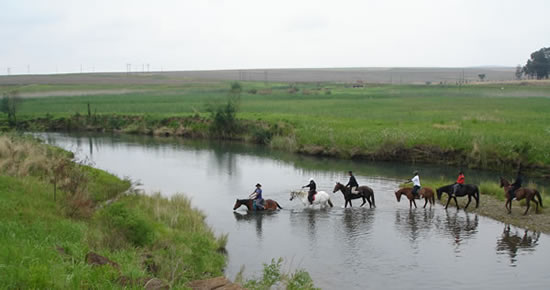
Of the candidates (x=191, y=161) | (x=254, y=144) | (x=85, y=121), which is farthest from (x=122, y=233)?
(x=85, y=121)

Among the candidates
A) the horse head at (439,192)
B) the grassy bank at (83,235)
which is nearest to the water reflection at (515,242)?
the horse head at (439,192)

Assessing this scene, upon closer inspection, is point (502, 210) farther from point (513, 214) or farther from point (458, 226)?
point (458, 226)

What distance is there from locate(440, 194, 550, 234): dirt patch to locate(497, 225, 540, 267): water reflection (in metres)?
0.86

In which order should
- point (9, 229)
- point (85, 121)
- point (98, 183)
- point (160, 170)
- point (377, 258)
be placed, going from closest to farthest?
point (9, 229)
point (377, 258)
point (98, 183)
point (160, 170)
point (85, 121)

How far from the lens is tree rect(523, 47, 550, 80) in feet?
495

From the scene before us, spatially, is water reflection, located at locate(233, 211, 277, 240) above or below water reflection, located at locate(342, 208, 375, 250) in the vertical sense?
below

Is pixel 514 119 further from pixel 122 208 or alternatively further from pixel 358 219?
pixel 122 208

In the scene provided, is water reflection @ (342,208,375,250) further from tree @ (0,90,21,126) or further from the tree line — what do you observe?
the tree line

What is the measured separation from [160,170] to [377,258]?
23117 millimetres

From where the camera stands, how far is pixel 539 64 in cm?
15162

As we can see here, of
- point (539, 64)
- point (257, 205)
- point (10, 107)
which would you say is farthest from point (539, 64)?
point (257, 205)

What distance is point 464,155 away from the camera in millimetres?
40531

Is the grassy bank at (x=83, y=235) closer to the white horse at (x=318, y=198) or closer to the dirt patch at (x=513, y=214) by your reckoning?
the white horse at (x=318, y=198)

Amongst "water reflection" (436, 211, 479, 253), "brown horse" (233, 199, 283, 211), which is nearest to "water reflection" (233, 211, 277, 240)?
"brown horse" (233, 199, 283, 211)
